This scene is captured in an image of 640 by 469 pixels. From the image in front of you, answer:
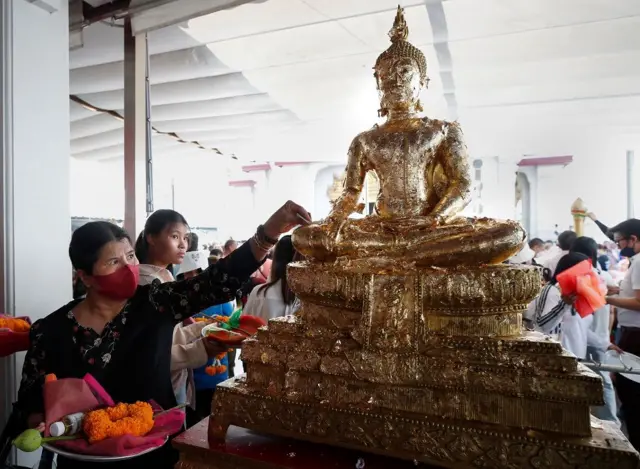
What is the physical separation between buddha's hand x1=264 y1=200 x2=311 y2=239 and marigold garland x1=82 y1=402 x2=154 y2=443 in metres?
0.61

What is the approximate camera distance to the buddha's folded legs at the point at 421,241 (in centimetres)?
127

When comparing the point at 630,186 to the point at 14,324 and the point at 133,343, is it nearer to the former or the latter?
the point at 133,343

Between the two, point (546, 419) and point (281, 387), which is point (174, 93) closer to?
point (281, 387)

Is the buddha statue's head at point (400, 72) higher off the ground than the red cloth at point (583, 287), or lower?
higher

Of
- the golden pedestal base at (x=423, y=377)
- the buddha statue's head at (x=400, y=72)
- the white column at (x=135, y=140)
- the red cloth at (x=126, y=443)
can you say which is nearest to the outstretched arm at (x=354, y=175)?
the buddha statue's head at (x=400, y=72)

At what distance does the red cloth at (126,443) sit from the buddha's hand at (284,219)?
1.99 ft

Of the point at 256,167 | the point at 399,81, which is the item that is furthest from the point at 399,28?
the point at 256,167

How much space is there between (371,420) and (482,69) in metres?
2.97

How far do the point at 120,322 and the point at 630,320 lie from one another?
3.00m

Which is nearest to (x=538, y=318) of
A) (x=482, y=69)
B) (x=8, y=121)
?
(x=482, y=69)

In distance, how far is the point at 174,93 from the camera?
398cm

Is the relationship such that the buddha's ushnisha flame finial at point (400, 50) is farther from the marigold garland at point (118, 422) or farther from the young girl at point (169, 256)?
the marigold garland at point (118, 422)

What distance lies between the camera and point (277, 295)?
2.18 m

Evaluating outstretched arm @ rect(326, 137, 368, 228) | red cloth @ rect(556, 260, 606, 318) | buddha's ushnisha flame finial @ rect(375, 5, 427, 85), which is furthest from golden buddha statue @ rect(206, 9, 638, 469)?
red cloth @ rect(556, 260, 606, 318)
